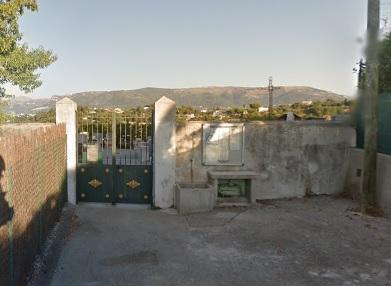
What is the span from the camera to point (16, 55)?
1072 cm

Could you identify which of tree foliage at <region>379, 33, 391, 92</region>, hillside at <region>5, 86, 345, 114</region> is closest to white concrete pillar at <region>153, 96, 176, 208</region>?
tree foliage at <region>379, 33, 391, 92</region>

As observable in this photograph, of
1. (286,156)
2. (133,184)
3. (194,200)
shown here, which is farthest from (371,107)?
(133,184)

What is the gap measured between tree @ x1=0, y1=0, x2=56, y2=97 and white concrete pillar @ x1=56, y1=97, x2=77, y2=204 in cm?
103

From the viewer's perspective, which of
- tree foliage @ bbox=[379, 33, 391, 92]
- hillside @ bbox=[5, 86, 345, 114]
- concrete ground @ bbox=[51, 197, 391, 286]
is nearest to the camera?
concrete ground @ bbox=[51, 197, 391, 286]

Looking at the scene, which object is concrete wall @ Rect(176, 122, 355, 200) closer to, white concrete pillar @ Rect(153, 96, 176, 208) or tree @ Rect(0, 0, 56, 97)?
white concrete pillar @ Rect(153, 96, 176, 208)

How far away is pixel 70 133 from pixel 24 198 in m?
5.96

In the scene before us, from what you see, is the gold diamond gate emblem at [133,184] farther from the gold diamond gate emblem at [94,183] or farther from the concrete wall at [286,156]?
the concrete wall at [286,156]

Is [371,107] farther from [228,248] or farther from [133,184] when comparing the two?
[133,184]

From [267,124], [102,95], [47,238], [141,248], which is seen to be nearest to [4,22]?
[47,238]

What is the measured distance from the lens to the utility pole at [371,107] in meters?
10.5

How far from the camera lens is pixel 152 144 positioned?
38.5 feet

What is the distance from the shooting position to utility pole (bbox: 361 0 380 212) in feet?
34.3

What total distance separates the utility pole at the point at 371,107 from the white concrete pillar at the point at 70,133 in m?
7.63

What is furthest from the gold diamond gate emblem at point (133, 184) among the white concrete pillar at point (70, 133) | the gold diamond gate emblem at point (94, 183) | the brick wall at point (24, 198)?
the brick wall at point (24, 198)
